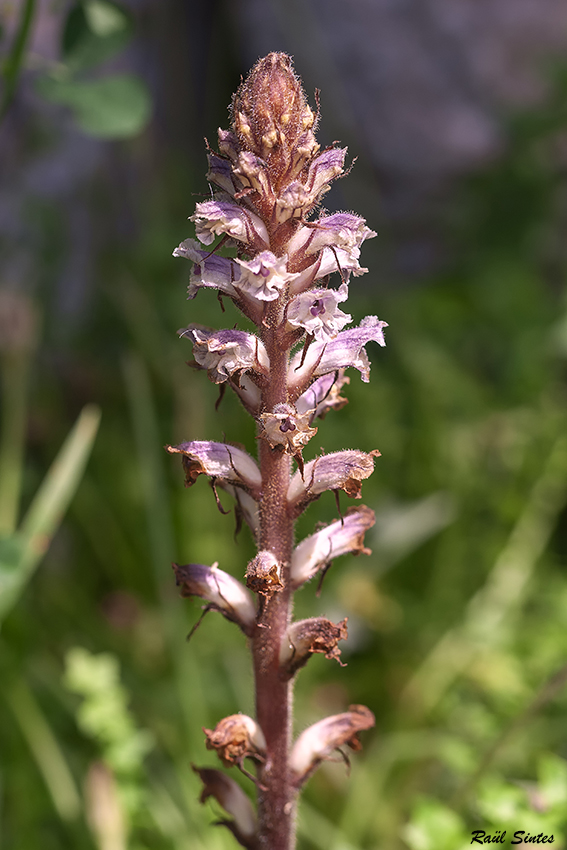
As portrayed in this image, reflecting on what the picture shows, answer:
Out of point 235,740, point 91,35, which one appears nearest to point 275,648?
point 235,740

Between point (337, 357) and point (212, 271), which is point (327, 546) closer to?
point (337, 357)

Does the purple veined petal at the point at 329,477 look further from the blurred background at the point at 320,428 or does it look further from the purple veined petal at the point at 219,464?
the blurred background at the point at 320,428

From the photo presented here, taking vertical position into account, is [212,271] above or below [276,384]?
above

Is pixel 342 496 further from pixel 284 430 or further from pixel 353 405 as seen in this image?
pixel 284 430

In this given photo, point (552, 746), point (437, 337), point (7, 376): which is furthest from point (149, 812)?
point (437, 337)

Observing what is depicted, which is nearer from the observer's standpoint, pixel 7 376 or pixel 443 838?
pixel 443 838

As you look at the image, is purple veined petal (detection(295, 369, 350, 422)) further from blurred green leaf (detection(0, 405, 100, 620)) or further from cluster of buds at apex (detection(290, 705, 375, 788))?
blurred green leaf (detection(0, 405, 100, 620))
